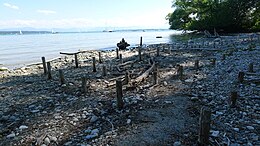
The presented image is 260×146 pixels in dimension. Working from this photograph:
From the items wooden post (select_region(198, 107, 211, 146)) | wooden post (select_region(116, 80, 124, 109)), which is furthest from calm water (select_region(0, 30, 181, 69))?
wooden post (select_region(198, 107, 211, 146))

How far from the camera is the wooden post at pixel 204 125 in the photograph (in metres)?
6.16

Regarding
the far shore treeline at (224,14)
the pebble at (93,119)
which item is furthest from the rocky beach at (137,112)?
the far shore treeline at (224,14)

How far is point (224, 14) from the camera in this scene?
2318 inches

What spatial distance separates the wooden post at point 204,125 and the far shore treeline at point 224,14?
48.2m

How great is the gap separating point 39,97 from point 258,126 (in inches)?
410

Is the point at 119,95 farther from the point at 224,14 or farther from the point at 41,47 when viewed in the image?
the point at 224,14

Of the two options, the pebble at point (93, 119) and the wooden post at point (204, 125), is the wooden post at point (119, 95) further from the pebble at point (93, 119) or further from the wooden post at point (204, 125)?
the wooden post at point (204, 125)

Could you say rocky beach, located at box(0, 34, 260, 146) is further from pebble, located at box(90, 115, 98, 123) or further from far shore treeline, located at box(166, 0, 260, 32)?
far shore treeline, located at box(166, 0, 260, 32)

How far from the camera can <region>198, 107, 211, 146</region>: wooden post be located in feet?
20.2

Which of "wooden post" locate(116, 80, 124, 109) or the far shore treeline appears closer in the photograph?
"wooden post" locate(116, 80, 124, 109)

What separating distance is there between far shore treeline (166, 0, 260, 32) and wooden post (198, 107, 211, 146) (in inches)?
1898

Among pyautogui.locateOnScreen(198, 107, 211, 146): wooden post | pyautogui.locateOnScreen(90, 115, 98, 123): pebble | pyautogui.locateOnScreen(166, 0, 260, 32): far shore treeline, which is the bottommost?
pyautogui.locateOnScreen(90, 115, 98, 123): pebble

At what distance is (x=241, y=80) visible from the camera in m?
11.7

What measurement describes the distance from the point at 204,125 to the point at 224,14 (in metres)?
59.8
